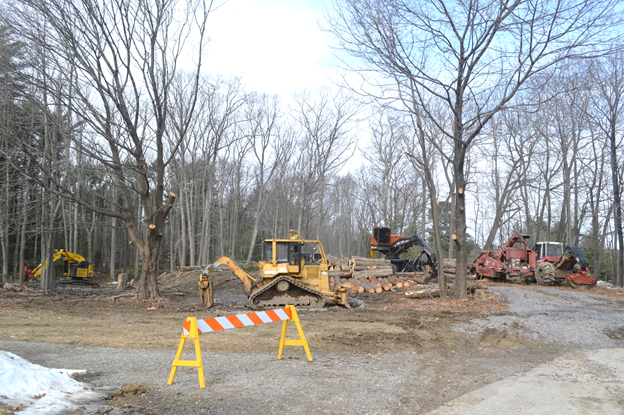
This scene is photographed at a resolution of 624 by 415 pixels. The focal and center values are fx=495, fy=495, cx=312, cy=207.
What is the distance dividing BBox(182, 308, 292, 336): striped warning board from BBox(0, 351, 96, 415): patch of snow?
4.70 ft

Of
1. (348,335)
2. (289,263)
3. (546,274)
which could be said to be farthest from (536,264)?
(348,335)

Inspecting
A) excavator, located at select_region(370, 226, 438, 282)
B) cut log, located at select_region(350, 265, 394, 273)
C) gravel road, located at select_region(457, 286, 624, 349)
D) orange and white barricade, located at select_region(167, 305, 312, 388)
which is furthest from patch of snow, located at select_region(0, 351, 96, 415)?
excavator, located at select_region(370, 226, 438, 282)

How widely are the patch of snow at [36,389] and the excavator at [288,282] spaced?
957 cm

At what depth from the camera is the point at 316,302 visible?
15844 mm

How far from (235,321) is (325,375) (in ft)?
4.83

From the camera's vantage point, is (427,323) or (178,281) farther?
(178,281)

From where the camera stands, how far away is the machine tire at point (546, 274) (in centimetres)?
2250

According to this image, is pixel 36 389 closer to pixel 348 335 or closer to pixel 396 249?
pixel 348 335

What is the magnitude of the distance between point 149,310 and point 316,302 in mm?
5246

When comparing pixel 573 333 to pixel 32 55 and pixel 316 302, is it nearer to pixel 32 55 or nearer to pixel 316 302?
pixel 316 302

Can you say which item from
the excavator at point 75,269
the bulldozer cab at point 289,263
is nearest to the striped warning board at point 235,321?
the bulldozer cab at point 289,263

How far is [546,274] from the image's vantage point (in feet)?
74.0

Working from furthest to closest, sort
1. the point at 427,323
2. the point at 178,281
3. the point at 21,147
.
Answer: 1. the point at 178,281
2. the point at 21,147
3. the point at 427,323

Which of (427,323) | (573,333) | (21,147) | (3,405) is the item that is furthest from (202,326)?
(21,147)
